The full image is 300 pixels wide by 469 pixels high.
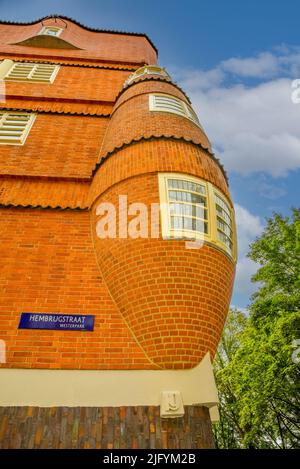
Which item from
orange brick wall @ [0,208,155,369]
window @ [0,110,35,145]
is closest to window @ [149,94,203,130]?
window @ [0,110,35,145]

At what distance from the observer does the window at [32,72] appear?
1141 cm

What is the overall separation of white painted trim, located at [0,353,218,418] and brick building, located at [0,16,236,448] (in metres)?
0.01

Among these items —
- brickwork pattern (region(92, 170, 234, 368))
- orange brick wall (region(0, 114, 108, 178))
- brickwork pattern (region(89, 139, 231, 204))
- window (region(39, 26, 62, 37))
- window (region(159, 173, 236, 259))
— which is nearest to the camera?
brickwork pattern (region(92, 170, 234, 368))

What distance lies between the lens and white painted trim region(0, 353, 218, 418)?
4.04 metres

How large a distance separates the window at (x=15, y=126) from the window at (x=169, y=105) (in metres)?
3.76

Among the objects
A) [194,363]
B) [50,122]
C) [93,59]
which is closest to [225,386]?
[194,363]

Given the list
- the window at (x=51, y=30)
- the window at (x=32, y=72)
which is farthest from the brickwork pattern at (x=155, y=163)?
the window at (x=51, y=30)

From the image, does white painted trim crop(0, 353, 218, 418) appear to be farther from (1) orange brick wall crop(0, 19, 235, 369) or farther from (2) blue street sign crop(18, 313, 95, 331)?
(2) blue street sign crop(18, 313, 95, 331)

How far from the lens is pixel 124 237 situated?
17.5 ft

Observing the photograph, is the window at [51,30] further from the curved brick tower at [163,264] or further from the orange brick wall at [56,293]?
the orange brick wall at [56,293]

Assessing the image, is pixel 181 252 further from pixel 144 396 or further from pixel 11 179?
pixel 11 179

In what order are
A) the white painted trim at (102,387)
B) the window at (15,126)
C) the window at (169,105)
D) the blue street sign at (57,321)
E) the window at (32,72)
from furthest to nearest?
the window at (32,72) → the window at (15,126) → the window at (169,105) → the blue street sign at (57,321) → the white painted trim at (102,387)
